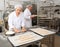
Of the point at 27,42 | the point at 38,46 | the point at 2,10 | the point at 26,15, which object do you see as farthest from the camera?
the point at 2,10

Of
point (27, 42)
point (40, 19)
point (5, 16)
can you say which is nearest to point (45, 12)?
point (40, 19)

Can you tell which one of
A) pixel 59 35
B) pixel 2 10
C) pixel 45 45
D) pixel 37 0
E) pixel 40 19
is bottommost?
pixel 59 35

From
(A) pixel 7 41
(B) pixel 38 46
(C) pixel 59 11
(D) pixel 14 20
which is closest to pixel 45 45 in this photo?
(B) pixel 38 46

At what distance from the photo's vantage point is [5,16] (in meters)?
3.97

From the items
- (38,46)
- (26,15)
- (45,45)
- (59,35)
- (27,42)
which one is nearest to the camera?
(27,42)

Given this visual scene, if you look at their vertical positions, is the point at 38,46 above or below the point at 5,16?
below

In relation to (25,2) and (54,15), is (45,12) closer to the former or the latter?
(54,15)

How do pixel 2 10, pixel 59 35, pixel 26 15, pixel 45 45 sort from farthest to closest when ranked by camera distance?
pixel 59 35 < pixel 2 10 < pixel 26 15 < pixel 45 45

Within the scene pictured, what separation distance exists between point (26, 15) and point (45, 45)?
1396 mm

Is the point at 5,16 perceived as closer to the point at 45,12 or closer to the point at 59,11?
the point at 45,12

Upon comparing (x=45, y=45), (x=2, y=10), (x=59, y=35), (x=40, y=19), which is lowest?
(x=59, y=35)

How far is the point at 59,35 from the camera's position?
4.31m

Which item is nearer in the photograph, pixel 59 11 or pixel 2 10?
pixel 2 10

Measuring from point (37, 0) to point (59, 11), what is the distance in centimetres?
88
